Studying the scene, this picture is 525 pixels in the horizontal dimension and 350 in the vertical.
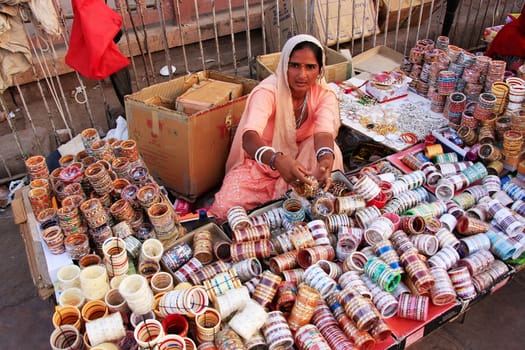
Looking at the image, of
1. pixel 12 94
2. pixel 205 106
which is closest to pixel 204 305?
pixel 205 106

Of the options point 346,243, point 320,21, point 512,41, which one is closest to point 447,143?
point 346,243

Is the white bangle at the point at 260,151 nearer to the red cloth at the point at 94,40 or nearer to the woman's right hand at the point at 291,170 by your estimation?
the woman's right hand at the point at 291,170

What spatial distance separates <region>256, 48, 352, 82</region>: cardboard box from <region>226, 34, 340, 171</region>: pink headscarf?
1001 mm

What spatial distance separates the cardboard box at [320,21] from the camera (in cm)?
473

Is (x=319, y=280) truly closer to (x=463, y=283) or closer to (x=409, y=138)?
(x=463, y=283)

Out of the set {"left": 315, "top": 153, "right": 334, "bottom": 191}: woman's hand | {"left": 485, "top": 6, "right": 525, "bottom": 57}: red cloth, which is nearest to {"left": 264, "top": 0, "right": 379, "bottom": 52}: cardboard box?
{"left": 485, "top": 6, "right": 525, "bottom": 57}: red cloth

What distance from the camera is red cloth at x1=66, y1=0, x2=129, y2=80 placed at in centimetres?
317

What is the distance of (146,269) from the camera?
7.11 feet

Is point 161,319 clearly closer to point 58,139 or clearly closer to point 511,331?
point 511,331

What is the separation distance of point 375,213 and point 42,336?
2163mm

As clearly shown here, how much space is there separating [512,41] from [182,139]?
3017 mm

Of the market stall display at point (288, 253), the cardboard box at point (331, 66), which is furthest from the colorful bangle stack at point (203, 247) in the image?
the cardboard box at point (331, 66)

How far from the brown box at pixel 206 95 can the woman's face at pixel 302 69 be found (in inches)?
27.8

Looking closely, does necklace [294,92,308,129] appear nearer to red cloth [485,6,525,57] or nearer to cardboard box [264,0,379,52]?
cardboard box [264,0,379,52]
